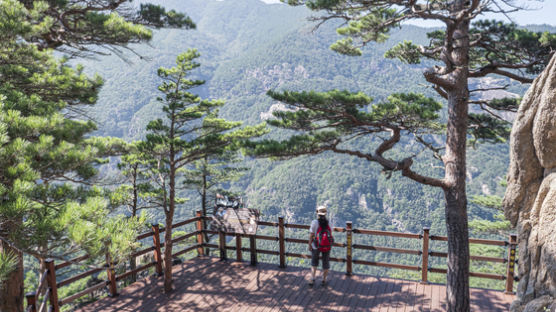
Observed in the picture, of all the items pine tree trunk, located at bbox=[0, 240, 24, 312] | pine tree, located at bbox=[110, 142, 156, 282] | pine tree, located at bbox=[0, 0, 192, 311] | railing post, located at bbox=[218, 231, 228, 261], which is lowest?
railing post, located at bbox=[218, 231, 228, 261]

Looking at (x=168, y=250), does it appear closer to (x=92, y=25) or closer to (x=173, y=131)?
(x=173, y=131)

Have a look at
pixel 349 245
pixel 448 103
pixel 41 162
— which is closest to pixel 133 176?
pixel 349 245

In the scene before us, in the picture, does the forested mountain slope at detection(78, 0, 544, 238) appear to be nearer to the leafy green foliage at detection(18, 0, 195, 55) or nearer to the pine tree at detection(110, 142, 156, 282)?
the leafy green foliage at detection(18, 0, 195, 55)

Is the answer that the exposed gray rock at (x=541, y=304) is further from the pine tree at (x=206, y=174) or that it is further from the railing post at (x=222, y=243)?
the pine tree at (x=206, y=174)

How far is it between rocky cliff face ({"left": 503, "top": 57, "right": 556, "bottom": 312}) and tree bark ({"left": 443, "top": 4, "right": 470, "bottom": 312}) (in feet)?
2.03

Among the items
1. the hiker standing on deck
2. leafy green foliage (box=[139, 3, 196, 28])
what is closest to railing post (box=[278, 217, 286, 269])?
the hiker standing on deck

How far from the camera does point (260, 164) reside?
77.3 meters

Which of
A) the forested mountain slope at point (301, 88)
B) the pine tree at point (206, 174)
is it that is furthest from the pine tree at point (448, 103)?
the pine tree at point (206, 174)

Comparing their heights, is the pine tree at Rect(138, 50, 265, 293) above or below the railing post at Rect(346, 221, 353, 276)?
above

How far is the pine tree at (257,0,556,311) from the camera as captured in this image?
4758 mm

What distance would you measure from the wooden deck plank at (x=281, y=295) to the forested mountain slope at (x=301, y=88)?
2.90m

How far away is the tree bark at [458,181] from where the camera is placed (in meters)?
4.77

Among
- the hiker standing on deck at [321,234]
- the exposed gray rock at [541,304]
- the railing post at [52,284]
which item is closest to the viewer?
the exposed gray rock at [541,304]

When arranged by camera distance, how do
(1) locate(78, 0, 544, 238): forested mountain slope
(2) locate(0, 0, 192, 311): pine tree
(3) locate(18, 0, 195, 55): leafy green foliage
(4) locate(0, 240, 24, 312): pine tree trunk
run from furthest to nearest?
1. (1) locate(78, 0, 544, 238): forested mountain slope
2. (3) locate(18, 0, 195, 55): leafy green foliage
3. (4) locate(0, 240, 24, 312): pine tree trunk
4. (2) locate(0, 0, 192, 311): pine tree
